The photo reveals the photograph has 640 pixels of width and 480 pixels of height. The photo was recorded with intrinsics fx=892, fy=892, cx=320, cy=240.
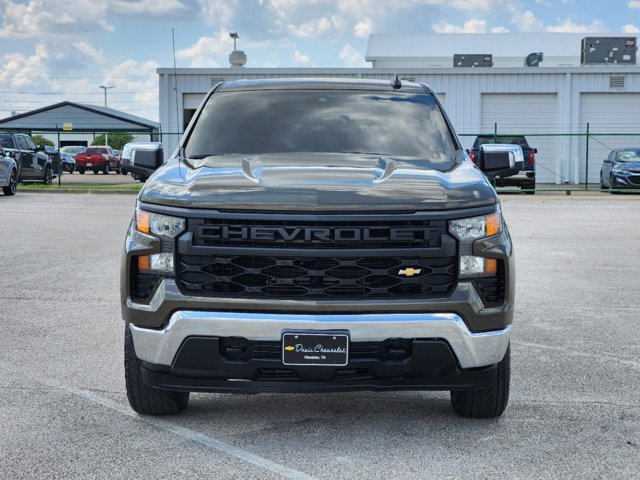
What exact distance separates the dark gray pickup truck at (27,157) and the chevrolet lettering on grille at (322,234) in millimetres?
25782

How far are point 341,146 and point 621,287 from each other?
17.1 ft

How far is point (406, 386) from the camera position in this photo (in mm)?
4219

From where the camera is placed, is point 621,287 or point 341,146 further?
point 621,287

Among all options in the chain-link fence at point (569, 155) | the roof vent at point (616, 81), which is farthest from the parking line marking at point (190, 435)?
the roof vent at point (616, 81)

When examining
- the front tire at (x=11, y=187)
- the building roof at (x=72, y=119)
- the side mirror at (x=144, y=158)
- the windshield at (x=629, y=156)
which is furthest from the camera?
the building roof at (x=72, y=119)

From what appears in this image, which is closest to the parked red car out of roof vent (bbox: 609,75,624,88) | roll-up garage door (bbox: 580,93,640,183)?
roll-up garage door (bbox: 580,93,640,183)

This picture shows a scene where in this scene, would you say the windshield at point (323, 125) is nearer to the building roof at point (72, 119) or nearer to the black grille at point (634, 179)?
the black grille at point (634, 179)

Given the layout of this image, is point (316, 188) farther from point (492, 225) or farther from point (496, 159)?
point (496, 159)

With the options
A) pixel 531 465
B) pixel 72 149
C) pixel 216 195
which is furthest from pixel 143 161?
pixel 72 149

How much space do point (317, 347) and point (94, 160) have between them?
43336 millimetres

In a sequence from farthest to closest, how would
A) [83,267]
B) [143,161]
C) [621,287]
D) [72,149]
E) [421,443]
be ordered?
[72,149] < [83,267] < [621,287] < [143,161] < [421,443]

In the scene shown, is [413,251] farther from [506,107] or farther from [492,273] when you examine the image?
[506,107]

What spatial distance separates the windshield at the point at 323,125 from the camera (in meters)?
5.46

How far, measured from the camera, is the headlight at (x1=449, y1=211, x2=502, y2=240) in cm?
420
